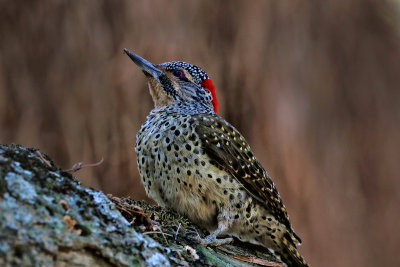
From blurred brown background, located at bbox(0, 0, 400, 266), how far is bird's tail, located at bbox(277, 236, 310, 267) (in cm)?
165

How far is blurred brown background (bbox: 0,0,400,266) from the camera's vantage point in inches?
182

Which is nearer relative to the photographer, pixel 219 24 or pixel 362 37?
pixel 219 24

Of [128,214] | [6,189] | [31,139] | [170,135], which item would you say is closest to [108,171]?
[31,139]

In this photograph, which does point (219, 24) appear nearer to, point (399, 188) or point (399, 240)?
point (399, 188)

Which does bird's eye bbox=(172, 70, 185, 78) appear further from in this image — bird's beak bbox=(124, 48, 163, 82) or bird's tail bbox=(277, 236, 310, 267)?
bird's tail bbox=(277, 236, 310, 267)

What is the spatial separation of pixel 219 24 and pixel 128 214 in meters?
3.50

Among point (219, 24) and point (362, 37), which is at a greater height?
point (362, 37)

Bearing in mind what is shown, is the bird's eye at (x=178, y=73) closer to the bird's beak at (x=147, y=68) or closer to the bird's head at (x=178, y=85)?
the bird's head at (x=178, y=85)

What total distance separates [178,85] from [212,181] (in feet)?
4.79

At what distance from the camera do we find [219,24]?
555cm

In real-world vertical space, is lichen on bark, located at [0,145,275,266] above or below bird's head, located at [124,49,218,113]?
below

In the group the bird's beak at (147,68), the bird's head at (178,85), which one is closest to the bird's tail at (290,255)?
the bird's head at (178,85)

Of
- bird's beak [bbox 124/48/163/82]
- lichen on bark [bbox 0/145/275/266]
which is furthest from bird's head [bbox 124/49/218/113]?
lichen on bark [bbox 0/145/275/266]

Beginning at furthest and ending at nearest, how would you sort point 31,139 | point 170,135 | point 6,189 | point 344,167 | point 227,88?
point 344,167 → point 227,88 → point 31,139 → point 170,135 → point 6,189
